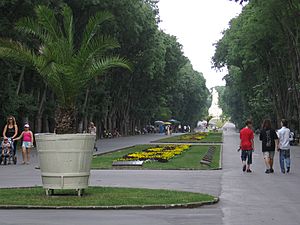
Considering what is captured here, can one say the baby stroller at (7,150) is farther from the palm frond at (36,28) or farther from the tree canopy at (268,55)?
the tree canopy at (268,55)

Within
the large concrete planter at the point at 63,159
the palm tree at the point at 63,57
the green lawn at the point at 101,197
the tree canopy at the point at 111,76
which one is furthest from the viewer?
the tree canopy at the point at 111,76

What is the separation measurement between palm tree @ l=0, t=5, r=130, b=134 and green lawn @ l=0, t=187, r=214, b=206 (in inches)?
62.8

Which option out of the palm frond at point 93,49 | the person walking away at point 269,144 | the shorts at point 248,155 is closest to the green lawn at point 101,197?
the palm frond at point 93,49

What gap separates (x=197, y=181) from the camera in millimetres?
17609

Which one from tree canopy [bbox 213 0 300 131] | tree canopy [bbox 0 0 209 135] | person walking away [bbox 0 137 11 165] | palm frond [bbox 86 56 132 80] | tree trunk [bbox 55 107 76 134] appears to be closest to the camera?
tree trunk [bbox 55 107 76 134]

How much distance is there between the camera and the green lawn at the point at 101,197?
12.2 m

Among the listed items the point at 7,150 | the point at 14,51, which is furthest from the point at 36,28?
the point at 7,150

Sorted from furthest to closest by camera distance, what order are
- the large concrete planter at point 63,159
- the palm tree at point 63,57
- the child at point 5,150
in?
the child at point 5,150 < the palm tree at point 63,57 < the large concrete planter at point 63,159

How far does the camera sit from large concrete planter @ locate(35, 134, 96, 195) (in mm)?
13383

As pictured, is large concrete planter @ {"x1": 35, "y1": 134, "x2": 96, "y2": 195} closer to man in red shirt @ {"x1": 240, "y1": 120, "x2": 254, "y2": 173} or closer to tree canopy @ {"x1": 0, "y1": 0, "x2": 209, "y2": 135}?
tree canopy @ {"x1": 0, "y1": 0, "x2": 209, "y2": 135}

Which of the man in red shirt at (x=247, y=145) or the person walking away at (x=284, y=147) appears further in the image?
the man in red shirt at (x=247, y=145)

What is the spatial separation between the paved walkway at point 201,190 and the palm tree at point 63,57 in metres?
3.28

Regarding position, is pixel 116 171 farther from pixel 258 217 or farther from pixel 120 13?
pixel 120 13

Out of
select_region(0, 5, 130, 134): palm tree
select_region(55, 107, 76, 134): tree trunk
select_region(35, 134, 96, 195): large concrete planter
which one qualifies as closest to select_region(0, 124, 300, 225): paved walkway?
select_region(35, 134, 96, 195): large concrete planter
